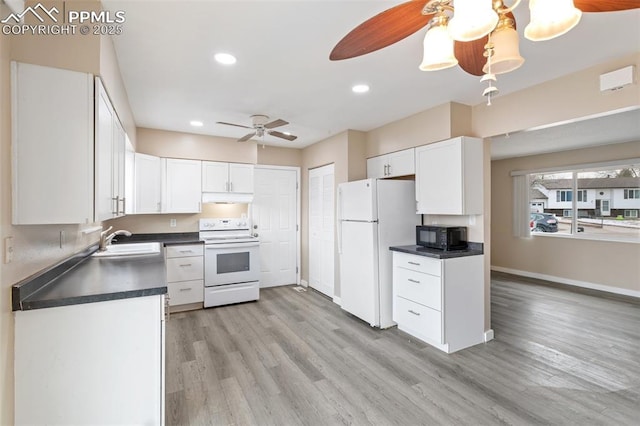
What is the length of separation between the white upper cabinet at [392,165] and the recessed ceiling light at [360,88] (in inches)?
41.0

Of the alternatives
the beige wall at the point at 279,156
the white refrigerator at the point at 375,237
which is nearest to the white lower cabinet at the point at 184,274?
the beige wall at the point at 279,156

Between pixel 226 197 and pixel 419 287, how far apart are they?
10.2 feet

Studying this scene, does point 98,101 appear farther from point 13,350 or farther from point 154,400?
point 154,400

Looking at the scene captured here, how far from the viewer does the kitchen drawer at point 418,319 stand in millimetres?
2916

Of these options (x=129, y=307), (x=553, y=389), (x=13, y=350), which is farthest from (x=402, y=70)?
(x=13, y=350)

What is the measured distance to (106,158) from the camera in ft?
5.94

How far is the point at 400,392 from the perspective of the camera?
7.41ft

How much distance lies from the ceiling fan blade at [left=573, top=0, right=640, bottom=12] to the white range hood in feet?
14.1

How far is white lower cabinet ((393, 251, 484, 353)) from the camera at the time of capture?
2.87 m

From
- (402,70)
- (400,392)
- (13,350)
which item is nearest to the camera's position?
(13,350)

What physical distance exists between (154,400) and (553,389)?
2.79 metres

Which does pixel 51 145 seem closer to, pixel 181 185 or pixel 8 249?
pixel 8 249

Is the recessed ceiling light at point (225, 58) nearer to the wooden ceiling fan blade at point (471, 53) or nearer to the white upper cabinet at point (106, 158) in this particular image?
the white upper cabinet at point (106, 158)

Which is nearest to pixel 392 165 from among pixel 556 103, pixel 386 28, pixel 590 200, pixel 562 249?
pixel 556 103
